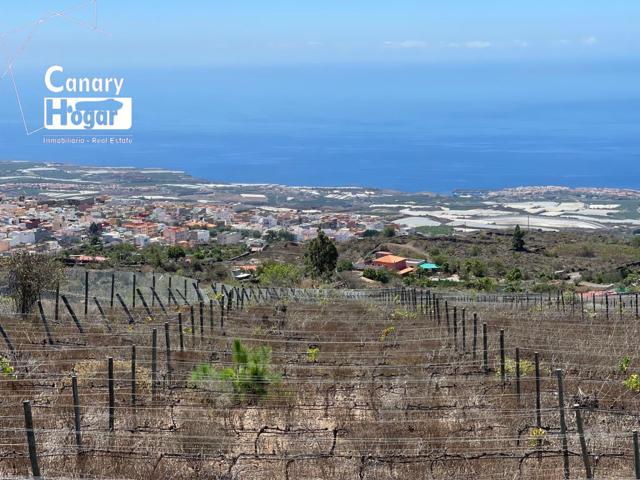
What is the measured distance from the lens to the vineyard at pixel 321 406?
634 centimetres

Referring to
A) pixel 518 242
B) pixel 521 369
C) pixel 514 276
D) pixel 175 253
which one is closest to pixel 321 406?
pixel 521 369

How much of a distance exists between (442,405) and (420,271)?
924 inches

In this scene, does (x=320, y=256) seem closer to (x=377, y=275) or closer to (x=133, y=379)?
(x=377, y=275)

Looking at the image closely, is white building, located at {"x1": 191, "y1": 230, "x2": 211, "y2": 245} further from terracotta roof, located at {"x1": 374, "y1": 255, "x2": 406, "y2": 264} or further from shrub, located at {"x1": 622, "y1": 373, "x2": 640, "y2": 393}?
shrub, located at {"x1": 622, "y1": 373, "x2": 640, "y2": 393}

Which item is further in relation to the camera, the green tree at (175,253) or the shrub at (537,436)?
the green tree at (175,253)

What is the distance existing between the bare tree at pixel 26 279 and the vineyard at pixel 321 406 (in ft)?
4.76

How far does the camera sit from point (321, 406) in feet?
26.5

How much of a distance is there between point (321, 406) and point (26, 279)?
7.48 m

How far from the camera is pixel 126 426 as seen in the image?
7.23m

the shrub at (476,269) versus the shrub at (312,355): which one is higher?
the shrub at (312,355)

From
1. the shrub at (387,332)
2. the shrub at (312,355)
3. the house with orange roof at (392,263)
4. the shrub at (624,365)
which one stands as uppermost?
the shrub at (624,365)

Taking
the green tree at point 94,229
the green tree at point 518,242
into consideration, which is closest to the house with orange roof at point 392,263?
the green tree at point 518,242

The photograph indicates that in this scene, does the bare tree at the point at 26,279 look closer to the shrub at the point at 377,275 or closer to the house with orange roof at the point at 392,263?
the shrub at the point at 377,275

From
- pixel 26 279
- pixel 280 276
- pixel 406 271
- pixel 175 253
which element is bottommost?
pixel 406 271
